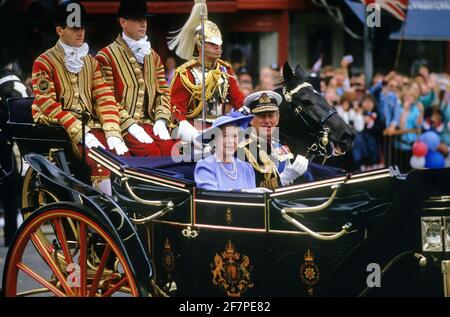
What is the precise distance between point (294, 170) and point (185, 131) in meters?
1.18

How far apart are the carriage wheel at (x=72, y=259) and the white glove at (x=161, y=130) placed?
116cm

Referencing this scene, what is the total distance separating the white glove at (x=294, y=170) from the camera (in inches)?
267

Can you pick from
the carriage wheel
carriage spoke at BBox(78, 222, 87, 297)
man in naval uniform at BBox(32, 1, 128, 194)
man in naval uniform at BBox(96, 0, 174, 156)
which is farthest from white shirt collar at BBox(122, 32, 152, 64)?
carriage spoke at BBox(78, 222, 87, 297)

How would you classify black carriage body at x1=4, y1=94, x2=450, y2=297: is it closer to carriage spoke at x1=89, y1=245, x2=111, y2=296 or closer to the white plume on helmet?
carriage spoke at x1=89, y1=245, x2=111, y2=296

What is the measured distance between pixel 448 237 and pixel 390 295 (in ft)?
1.48

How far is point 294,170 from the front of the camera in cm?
681

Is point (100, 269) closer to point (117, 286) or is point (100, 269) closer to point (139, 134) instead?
point (117, 286)

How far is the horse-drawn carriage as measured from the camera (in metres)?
5.32

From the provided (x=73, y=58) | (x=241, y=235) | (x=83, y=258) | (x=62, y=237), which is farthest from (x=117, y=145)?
(x=241, y=235)

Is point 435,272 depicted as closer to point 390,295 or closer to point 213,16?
point 390,295

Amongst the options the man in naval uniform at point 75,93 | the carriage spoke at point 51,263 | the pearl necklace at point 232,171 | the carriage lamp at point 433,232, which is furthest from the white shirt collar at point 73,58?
the carriage lamp at point 433,232

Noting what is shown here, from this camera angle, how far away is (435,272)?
536 cm

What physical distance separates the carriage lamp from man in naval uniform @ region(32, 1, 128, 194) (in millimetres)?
2395
